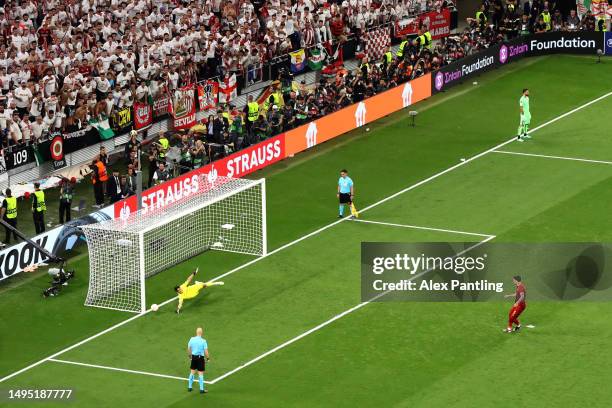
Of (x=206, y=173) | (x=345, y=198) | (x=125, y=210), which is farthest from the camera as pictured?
(x=206, y=173)

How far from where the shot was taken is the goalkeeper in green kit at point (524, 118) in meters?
55.7

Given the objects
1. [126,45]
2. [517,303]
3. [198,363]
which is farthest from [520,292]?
[126,45]

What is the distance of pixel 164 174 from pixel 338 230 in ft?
20.1

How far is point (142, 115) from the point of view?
54.7 meters

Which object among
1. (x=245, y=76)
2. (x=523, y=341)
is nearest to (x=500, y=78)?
(x=245, y=76)

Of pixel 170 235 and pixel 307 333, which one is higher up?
pixel 170 235

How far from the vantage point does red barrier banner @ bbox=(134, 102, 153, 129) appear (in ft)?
178

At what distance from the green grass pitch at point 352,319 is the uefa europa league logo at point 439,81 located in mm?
7111

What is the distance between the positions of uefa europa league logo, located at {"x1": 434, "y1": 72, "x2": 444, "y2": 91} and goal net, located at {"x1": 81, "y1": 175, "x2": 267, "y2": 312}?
16.2m

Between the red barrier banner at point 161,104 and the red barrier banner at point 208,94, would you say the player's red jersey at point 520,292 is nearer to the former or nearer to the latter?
the red barrier banner at point 161,104

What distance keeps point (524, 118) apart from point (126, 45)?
15.2m

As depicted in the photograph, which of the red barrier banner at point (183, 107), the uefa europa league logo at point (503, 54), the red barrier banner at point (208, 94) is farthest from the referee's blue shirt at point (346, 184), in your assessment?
the uefa europa league logo at point (503, 54)

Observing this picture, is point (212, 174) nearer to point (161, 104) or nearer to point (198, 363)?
point (161, 104)

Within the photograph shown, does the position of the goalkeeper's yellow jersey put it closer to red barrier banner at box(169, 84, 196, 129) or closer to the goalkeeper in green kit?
red barrier banner at box(169, 84, 196, 129)
